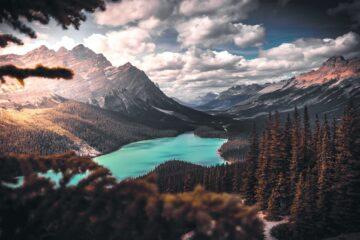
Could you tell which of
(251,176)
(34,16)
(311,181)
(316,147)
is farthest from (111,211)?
(251,176)

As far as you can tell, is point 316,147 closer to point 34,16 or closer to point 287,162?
point 287,162

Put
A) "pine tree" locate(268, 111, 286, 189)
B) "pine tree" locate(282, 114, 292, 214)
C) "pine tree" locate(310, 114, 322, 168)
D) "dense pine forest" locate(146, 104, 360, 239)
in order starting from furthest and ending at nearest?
"pine tree" locate(268, 111, 286, 189)
"pine tree" locate(310, 114, 322, 168)
"pine tree" locate(282, 114, 292, 214)
"dense pine forest" locate(146, 104, 360, 239)

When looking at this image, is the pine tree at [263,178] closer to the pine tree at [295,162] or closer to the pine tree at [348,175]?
the pine tree at [295,162]

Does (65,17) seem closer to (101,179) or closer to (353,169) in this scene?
(101,179)

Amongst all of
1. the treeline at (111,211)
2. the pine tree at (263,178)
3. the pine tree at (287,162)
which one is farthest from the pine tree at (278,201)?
the treeline at (111,211)

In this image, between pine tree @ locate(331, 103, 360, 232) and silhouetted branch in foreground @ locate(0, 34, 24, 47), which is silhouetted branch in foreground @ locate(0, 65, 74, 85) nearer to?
silhouetted branch in foreground @ locate(0, 34, 24, 47)

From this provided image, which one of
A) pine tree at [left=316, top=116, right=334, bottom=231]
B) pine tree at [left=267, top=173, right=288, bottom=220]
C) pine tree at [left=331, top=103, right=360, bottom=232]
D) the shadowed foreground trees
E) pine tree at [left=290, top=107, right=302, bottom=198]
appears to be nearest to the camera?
the shadowed foreground trees

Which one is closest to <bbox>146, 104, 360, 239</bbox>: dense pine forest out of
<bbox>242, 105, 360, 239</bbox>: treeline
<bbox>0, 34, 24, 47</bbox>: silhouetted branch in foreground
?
<bbox>242, 105, 360, 239</bbox>: treeline

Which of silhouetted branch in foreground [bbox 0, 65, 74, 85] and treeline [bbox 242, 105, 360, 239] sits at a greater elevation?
silhouetted branch in foreground [bbox 0, 65, 74, 85]

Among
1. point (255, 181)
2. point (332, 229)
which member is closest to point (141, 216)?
point (332, 229)
